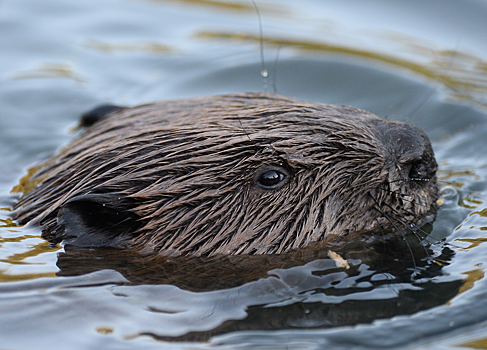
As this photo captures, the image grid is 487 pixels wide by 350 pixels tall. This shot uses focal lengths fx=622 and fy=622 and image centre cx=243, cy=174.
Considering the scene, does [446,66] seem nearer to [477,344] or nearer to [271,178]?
[271,178]

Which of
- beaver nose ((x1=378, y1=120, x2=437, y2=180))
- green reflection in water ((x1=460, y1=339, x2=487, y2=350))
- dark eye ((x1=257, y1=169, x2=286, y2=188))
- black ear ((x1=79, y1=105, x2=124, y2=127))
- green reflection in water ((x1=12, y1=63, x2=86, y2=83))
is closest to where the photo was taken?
green reflection in water ((x1=460, y1=339, x2=487, y2=350))

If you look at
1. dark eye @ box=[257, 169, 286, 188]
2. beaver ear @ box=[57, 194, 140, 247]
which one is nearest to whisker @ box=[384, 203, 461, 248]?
dark eye @ box=[257, 169, 286, 188]

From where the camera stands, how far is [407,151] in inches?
163

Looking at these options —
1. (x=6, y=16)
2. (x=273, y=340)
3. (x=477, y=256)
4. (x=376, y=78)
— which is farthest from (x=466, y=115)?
(x=6, y=16)

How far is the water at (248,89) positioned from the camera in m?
3.42

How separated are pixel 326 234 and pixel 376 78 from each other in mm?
3813

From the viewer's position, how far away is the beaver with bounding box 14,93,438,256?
387cm

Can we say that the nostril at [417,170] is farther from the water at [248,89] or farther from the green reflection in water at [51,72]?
the green reflection in water at [51,72]

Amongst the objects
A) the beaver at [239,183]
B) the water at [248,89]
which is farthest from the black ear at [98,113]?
the beaver at [239,183]

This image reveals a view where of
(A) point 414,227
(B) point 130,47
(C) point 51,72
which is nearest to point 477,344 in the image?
(A) point 414,227

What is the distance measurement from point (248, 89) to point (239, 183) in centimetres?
368

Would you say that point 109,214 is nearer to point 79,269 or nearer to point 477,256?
point 79,269

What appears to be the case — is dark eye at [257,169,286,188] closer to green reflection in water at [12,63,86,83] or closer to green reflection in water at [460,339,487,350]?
green reflection in water at [460,339,487,350]

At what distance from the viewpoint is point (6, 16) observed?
8945mm
